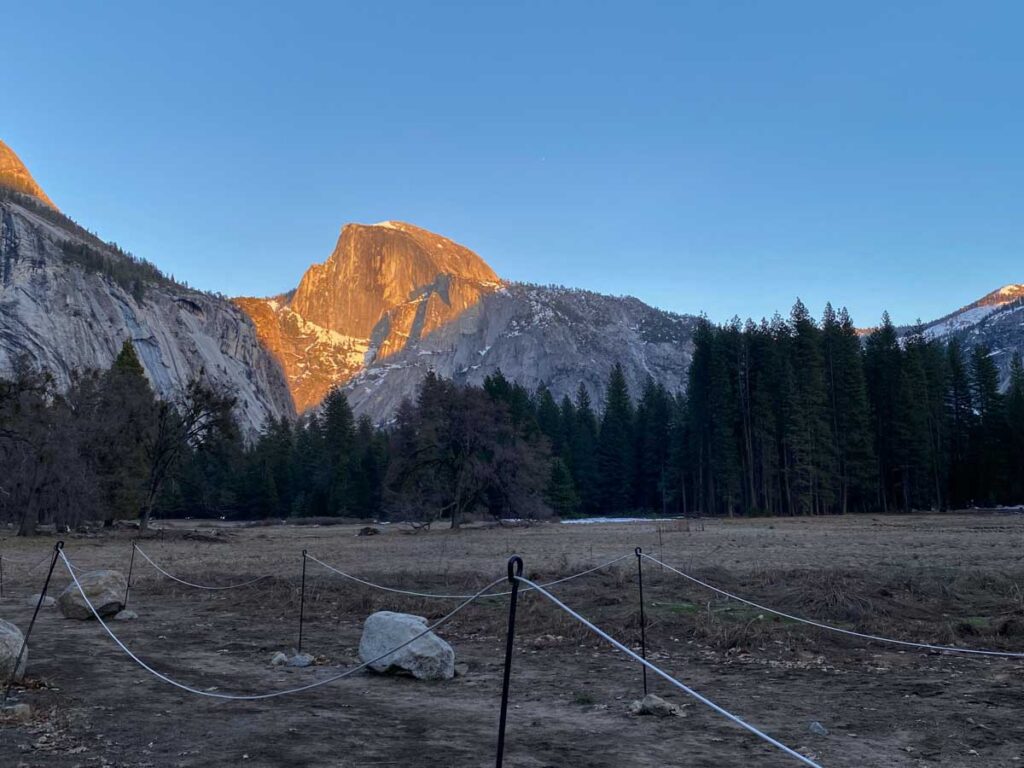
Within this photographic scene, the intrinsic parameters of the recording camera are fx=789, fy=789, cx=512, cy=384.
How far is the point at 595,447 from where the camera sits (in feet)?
300

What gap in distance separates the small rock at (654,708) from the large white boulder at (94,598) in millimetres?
11706

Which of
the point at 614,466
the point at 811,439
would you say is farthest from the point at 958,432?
the point at 614,466

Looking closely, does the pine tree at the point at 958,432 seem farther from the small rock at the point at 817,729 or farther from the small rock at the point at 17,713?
the small rock at the point at 17,713

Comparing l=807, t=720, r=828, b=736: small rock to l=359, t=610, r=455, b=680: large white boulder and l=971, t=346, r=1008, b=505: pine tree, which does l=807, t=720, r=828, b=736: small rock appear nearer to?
l=359, t=610, r=455, b=680: large white boulder

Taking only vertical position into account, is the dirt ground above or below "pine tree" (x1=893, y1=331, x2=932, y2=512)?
below

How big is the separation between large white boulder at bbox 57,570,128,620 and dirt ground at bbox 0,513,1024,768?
0.32 meters

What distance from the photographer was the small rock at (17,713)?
8.27 meters

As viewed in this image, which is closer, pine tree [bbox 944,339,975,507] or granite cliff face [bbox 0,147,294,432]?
pine tree [bbox 944,339,975,507]

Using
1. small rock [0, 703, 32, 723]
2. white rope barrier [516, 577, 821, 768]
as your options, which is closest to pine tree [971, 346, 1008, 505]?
white rope barrier [516, 577, 821, 768]

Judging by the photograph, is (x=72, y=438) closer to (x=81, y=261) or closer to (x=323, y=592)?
(x=323, y=592)

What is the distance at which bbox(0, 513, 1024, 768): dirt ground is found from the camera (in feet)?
24.1

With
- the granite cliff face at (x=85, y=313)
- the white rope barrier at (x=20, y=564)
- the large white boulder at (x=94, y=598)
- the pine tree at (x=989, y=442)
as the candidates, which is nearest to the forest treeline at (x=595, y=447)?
the pine tree at (x=989, y=442)

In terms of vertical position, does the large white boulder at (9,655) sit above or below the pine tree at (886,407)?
below

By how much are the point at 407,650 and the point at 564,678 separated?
2144 mm
